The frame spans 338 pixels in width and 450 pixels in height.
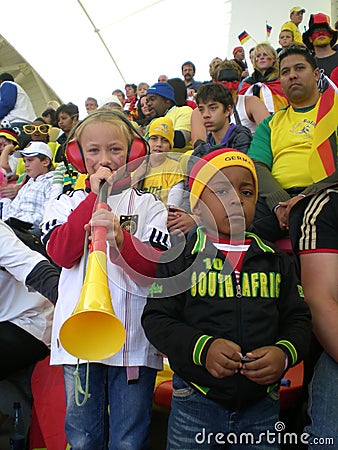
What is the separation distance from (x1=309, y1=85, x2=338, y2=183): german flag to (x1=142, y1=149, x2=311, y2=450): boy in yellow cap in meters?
0.50

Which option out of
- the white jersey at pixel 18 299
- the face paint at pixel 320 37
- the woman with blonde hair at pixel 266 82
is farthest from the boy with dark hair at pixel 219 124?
the face paint at pixel 320 37

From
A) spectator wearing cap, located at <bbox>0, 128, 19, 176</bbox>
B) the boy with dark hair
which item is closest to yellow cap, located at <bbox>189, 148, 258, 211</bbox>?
the boy with dark hair

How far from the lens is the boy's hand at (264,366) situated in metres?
1.55

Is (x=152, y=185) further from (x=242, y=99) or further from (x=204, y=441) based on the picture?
(x=242, y=99)

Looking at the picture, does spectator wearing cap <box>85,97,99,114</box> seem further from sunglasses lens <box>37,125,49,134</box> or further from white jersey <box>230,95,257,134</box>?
white jersey <box>230,95,257,134</box>

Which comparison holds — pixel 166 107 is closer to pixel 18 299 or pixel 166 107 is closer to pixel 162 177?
pixel 18 299

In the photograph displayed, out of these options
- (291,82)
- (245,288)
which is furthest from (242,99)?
(245,288)

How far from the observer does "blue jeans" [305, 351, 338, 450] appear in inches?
63.1

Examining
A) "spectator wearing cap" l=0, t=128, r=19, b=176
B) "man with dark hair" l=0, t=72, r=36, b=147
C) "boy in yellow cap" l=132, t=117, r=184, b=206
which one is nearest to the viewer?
"boy in yellow cap" l=132, t=117, r=184, b=206

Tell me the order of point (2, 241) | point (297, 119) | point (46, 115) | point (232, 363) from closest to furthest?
point (232, 363) < point (2, 241) < point (297, 119) < point (46, 115)

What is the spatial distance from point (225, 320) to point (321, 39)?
4673 mm

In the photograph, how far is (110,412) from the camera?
1.79 meters

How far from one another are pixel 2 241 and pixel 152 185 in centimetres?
91

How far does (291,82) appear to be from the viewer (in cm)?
324
